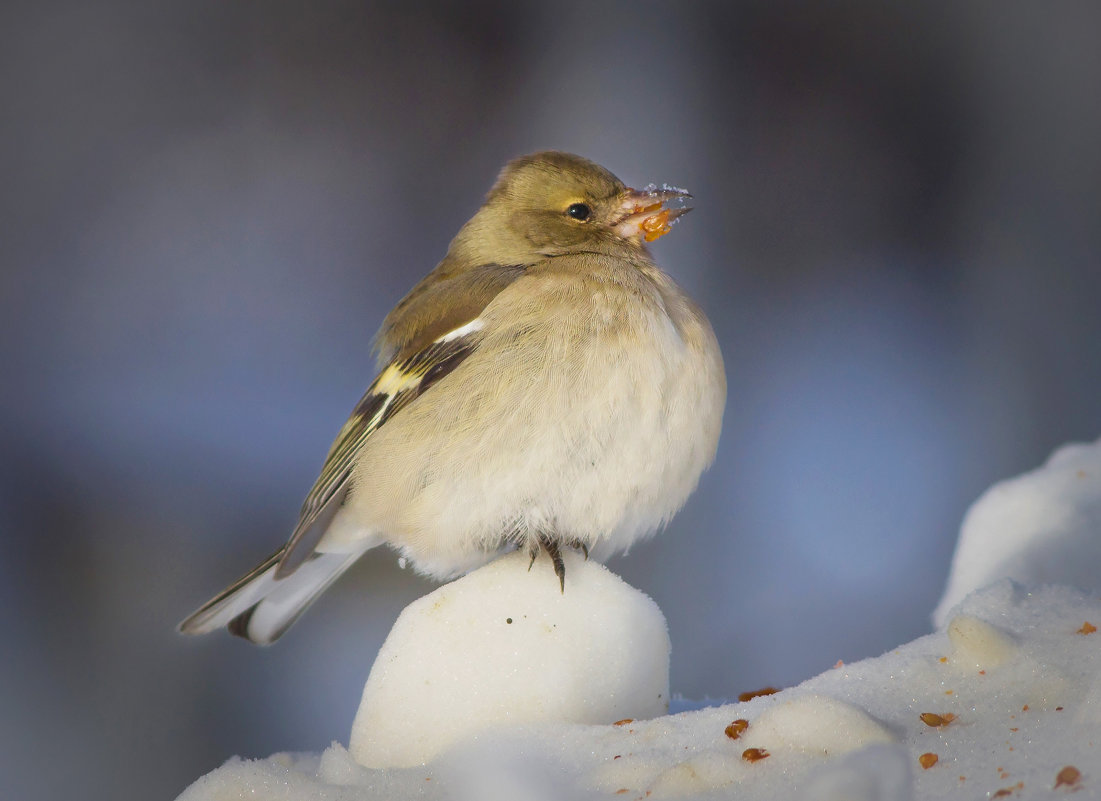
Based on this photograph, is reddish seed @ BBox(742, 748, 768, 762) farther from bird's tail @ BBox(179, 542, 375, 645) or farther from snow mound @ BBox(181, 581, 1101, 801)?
bird's tail @ BBox(179, 542, 375, 645)

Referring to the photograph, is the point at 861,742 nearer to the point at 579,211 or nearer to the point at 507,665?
the point at 507,665

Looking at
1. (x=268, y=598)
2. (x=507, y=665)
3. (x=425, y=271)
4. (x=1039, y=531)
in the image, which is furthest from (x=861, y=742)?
(x=425, y=271)

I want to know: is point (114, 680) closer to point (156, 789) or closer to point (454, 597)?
point (156, 789)

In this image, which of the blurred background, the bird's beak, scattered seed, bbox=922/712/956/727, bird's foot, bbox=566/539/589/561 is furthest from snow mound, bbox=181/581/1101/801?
the blurred background

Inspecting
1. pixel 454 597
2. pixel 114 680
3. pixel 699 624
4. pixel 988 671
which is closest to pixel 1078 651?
pixel 988 671

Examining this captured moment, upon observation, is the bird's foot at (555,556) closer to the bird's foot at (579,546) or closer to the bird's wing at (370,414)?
the bird's foot at (579,546)
